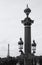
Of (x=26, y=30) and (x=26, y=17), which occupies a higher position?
(x=26, y=17)

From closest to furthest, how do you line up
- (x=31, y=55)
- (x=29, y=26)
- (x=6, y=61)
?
(x=31, y=55) → (x=29, y=26) → (x=6, y=61)

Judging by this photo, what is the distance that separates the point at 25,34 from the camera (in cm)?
2436

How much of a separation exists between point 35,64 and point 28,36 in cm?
419

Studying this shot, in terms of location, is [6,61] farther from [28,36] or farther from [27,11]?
[27,11]

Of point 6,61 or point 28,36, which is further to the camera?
point 6,61

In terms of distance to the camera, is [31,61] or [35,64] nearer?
[31,61]

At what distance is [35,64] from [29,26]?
18.3 ft

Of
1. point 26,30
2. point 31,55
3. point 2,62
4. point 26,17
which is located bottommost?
point 2,62

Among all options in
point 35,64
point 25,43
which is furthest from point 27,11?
point 35,64

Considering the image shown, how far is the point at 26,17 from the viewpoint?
79.3ft

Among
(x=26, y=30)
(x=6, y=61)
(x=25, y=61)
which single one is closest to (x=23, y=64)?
(x=25, y=61)

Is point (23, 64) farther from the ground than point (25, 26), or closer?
closer

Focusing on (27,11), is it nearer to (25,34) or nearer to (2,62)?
(25,34)

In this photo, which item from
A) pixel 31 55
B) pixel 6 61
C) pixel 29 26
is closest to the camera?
pixel 31 55
